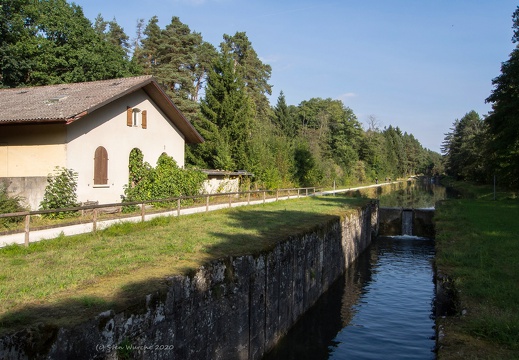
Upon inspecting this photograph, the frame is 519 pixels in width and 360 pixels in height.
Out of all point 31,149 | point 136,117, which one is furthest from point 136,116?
point 31,149

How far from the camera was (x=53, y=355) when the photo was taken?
472 cm

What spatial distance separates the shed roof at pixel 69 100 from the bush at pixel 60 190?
7.04 feet

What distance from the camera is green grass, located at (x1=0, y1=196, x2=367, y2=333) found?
18.3ft

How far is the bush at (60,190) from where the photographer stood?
1717cm

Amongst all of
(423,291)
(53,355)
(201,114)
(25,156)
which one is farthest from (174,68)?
(53,355)

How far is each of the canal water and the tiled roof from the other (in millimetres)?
11802

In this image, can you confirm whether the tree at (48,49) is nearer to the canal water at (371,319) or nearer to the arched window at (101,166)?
the arched window at (101,166)

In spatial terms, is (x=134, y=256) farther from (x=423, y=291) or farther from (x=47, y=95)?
(x=47, y=95)

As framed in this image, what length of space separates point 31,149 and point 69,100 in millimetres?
2780

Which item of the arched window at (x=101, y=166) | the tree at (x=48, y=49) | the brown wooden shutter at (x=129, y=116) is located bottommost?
the arched window at (x=101, y=166)

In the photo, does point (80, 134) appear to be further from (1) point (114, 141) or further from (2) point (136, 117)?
(2) point (136, 117)

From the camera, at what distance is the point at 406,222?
1264 inches

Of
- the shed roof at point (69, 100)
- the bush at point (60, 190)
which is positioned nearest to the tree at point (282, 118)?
the shed roof at point (69, 100)

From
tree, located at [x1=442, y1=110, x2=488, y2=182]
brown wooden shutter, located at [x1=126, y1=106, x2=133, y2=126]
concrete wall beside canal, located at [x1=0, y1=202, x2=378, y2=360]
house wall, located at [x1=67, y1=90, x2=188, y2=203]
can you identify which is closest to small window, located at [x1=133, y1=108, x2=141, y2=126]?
house wall, located at [x1=67, y1=90, x2=188, y2=203]
